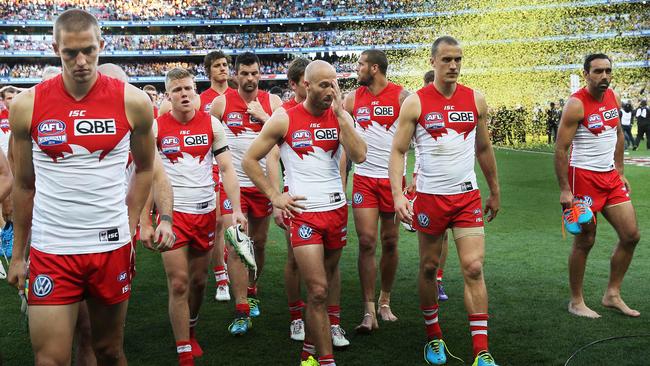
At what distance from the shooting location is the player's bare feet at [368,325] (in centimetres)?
582

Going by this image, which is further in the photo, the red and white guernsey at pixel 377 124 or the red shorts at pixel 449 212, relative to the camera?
the red and white guernsey at pixel 377 124

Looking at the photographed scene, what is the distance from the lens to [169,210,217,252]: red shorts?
16.8 feet

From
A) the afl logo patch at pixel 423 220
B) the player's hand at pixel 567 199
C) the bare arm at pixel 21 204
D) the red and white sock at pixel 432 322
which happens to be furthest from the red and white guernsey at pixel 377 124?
the bare arm at pixel 21 204

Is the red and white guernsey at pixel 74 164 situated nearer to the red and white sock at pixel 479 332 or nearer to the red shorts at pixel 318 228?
the red shorts at pixel 318 228

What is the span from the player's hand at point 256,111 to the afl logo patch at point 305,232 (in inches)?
81.8

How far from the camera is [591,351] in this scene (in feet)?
16.7

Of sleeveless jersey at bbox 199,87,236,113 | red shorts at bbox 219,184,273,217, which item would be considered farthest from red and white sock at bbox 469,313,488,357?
sleeveless jersey at bbox 199,87,236,113

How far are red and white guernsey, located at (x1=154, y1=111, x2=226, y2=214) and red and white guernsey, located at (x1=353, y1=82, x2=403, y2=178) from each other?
1551 millimetres

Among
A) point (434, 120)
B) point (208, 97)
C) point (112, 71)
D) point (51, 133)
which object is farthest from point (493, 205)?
point (208, 97)

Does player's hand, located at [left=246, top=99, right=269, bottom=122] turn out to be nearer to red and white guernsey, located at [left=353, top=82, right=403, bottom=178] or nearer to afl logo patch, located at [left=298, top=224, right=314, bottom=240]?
red and white guernsey, located at [left=353, top=82, right=403, bottom=178]

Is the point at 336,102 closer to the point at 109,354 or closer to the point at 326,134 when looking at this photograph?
the point at 326,134

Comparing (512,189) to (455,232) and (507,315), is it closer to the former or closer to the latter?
(507,315)

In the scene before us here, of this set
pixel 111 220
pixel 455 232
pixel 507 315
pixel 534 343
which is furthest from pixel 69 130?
pixel 507 315

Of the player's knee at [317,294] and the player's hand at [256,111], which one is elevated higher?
the player's hand at [256,111]
